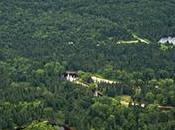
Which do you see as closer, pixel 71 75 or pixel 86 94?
pixel 86 94

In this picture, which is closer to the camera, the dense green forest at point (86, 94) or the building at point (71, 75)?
the dense green forest at point (86, 94)

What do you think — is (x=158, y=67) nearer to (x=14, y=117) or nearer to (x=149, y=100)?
(x=149, y=100)

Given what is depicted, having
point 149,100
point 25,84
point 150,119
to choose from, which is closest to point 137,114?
point 150,119

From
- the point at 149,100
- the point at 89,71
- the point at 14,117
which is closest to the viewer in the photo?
the point at 14,117

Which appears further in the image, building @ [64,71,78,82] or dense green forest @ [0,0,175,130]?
building @ [64,71,78,82]

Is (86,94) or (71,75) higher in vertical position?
(86,94)

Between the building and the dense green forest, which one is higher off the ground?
the dense green forest

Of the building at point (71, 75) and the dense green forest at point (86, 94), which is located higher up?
the dense green forest at point (86, 94)

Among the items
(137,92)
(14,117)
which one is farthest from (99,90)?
(14,117)

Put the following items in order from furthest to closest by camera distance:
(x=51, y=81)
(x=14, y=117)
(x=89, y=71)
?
(x=89, y=71)
(x=51, y=81)
(x=14, y=117)

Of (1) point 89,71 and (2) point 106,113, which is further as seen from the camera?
(1) point 89,71
